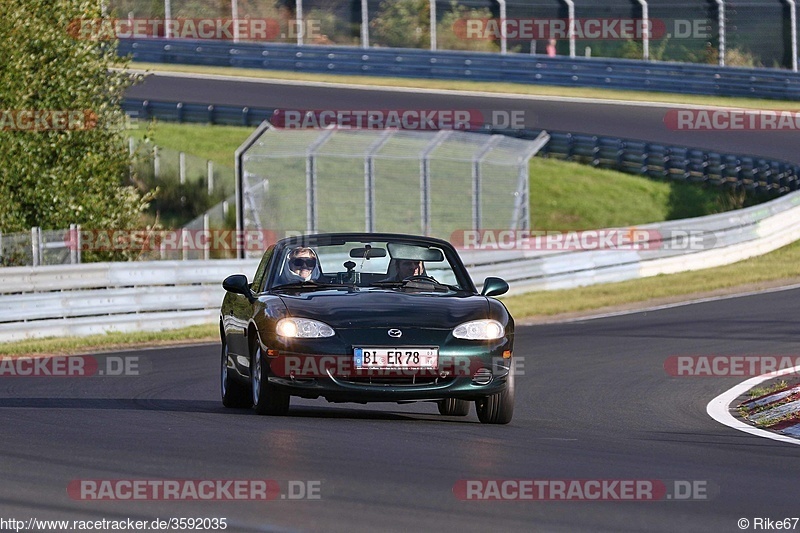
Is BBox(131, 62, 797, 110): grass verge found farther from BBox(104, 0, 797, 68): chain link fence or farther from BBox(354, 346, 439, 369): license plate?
BBox(354, 346, 439, 369): license plate

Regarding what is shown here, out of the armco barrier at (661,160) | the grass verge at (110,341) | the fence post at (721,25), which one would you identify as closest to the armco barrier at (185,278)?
the grass verge at (110,341)

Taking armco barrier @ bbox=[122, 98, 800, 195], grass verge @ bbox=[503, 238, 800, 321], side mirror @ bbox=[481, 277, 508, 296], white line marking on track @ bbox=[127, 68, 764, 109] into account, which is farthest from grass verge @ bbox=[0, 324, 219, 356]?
white line marking on track @ bbox=[127, 68, 764, 109]

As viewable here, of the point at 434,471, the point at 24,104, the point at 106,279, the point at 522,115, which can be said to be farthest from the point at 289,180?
the point at 434,471

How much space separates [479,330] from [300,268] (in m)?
1.65

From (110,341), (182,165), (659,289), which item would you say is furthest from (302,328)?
(182,165)

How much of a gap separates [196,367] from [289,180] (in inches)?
481

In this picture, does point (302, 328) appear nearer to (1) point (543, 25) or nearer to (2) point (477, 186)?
(2) point (477, 186)

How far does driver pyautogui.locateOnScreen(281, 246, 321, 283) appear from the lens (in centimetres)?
1070

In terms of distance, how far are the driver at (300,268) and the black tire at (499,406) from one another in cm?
161

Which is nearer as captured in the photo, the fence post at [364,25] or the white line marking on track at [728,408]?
the white line marking on track at [728,408]

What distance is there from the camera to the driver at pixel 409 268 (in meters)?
10.7

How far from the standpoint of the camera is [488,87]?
4112cm

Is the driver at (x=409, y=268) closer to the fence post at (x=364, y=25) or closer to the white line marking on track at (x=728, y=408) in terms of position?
the white line marking on track at (x=728, y=408)

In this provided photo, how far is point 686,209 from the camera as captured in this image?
3064 cm
